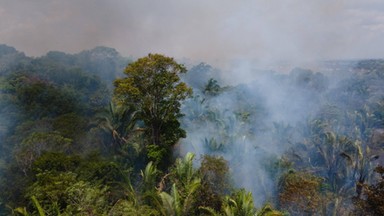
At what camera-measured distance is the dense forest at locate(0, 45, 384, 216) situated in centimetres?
1620

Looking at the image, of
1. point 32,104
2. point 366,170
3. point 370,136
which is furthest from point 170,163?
point 370,136

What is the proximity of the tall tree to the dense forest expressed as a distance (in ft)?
0.22

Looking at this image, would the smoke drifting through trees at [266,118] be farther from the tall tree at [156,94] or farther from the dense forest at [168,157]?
the tall tree at [156,94]

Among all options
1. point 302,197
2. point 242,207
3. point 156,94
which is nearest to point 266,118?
point 156,94

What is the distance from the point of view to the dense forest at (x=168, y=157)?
1620 centimetres

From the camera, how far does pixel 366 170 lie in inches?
989

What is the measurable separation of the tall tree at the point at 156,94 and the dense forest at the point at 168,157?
66 mm

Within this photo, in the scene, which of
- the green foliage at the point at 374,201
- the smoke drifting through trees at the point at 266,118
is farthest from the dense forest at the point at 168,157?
the smoke drifting through trees at the point at 266,118

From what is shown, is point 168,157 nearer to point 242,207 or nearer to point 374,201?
point 242,207

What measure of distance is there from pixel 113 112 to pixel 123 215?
44.2ft

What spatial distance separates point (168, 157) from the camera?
23344 mm

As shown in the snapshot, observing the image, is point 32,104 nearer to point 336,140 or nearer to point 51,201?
point 51,201

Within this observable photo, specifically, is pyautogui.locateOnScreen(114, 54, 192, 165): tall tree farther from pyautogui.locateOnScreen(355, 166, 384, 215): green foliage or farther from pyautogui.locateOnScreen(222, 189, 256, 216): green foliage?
pyautogui.locateOnScreen(355, 166, 384, 215): green foliage

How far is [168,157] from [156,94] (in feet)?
14.2
